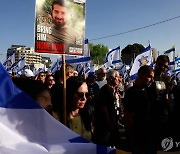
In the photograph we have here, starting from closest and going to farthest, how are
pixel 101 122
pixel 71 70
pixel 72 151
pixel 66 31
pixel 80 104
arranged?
1. pixel 72 151
2. pixel 80 104
3. pixel 66 31
4. pixel 101 122
5. pixel 71 70

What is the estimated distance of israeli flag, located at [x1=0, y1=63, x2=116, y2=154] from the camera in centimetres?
164

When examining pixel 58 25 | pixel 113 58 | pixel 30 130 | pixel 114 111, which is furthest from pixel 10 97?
pixel 113 58

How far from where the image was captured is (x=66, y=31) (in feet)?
12.2

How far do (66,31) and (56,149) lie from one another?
2252 millimetres

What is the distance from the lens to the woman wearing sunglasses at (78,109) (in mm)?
2904

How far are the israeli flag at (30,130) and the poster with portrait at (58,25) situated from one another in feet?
6.36

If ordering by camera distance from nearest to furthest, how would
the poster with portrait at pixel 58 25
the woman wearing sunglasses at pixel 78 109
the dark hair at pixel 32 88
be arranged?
the dark hair at pixel 32 88 < the woman wearing sunglasses at pixel 78 109 < the poster with portrait at pixel 58 25

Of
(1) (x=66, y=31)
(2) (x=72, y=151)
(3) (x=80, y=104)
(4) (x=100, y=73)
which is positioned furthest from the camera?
(4) (x=100, y=73)

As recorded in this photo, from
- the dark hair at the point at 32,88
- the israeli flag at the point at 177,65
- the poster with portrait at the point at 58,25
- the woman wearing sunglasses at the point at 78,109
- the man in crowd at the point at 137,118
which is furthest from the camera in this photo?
the israeli flag at the point at 177,65

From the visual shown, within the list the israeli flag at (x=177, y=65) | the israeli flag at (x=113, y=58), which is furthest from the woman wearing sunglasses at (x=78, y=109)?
the israeli flag at (x=113, y=58)

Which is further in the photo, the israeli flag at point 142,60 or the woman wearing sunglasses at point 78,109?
the israeli flag at point 142,60

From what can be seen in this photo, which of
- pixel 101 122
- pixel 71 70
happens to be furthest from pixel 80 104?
pixel 71 70

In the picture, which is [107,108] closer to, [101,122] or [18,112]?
[101,122]

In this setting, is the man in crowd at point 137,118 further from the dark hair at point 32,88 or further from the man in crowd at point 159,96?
the dark hair at point 32,88
